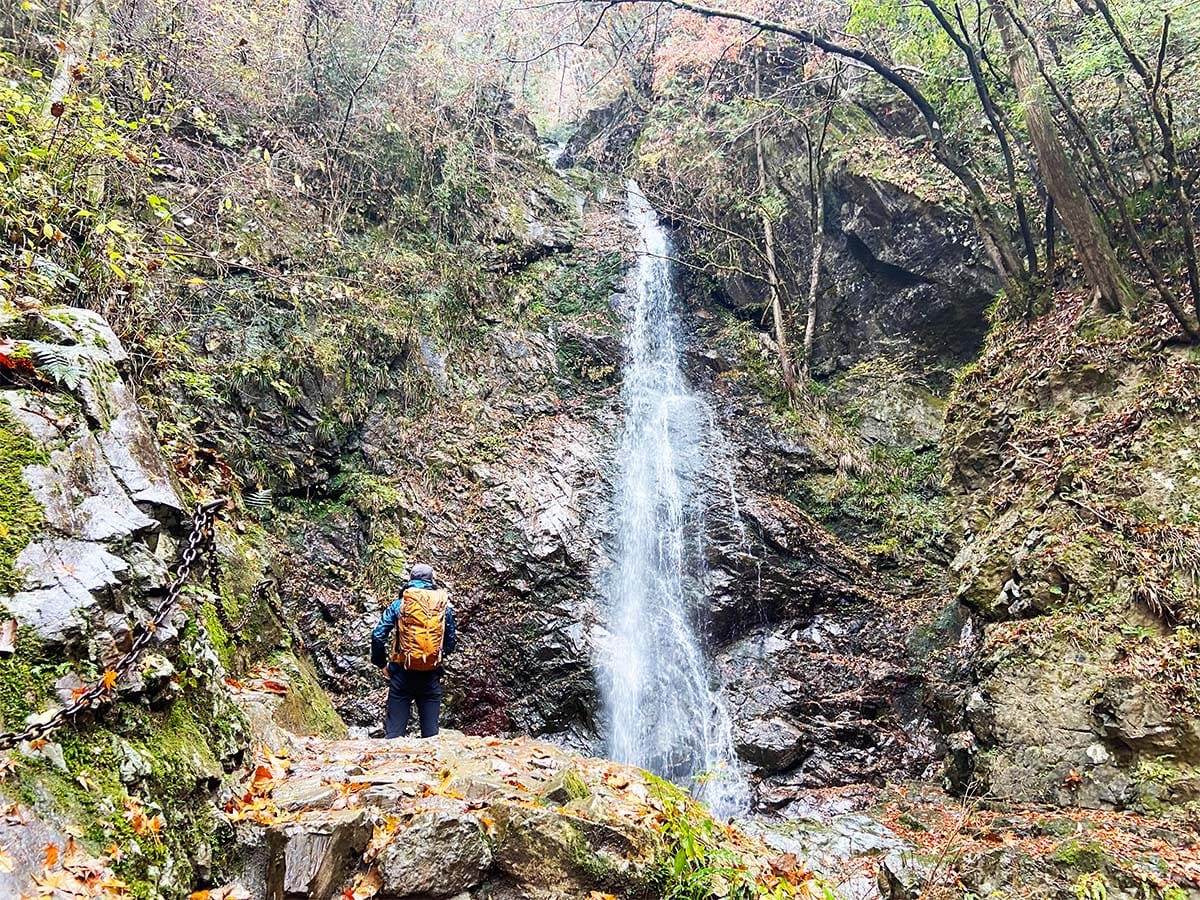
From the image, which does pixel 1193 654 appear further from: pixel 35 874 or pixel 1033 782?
pixel 35 874

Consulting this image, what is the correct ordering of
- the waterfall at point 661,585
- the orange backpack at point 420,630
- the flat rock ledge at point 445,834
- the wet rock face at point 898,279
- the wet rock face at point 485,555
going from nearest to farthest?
the flat rock ledge at point 445,834 < the orange backpack at point 420,630 < the wet rock face at point 485,555 < the waterfall at point 661,585 < the wet rock face at point 898,279

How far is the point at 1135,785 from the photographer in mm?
5316

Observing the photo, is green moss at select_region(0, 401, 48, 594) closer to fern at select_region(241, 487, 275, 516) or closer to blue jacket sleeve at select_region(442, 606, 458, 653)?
blue jacket sleeve at select_region(442, 606, 458, 653)

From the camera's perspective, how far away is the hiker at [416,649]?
4973 millimetres

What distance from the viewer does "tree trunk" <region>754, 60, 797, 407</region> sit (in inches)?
500

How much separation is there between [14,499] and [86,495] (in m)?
0.42

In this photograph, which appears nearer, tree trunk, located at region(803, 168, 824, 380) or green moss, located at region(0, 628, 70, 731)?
green moss, located at region(0, 628, 70, 731)

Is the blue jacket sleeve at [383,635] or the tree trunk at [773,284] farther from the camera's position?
the tree trunk at [773,284]

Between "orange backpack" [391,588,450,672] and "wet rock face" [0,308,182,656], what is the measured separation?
6.14ft

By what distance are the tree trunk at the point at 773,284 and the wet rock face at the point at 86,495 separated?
11.0 m

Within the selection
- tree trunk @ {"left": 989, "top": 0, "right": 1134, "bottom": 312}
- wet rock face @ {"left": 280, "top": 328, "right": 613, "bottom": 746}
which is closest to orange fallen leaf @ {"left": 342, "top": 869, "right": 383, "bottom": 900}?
wet rock face @ {"left": 280, "top": 328, "right": 613, "bottom": 746}

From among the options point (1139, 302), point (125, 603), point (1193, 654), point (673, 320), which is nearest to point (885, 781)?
point (1193, 654)

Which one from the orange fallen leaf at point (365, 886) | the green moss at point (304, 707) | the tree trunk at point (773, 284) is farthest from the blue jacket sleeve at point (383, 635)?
the tree trunk at point (773, 284)

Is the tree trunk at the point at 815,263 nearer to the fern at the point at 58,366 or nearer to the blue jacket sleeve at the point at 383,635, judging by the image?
the blue jacket sleeve at the point at 383,635
